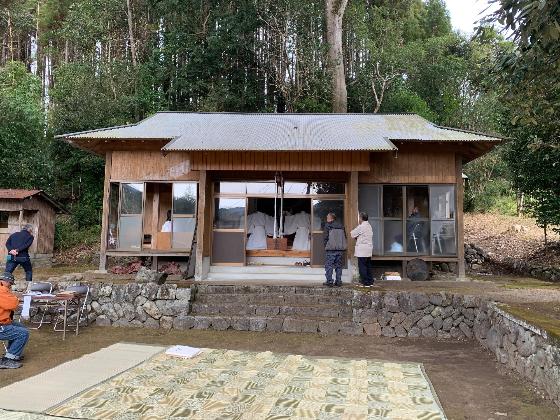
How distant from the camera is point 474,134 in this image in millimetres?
10617

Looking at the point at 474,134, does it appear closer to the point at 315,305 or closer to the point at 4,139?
the point at 315,305

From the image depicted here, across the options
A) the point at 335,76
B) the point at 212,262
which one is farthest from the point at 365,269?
the point at 335,76

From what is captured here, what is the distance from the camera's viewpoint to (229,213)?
1142 cm

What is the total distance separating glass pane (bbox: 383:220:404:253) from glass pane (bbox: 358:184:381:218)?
0.46 m

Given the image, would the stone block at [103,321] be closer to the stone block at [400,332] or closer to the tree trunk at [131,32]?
the stone block at [400,332]

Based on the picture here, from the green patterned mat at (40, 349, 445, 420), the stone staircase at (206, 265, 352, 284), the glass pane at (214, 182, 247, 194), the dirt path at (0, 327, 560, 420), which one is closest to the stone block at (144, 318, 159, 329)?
the dirt path at (0, 327, 560, 420)

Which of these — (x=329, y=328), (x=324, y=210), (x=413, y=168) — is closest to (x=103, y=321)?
(x=329, y=328)

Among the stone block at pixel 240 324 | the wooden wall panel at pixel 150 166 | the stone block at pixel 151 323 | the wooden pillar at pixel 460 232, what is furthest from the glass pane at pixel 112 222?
the wooden pillar at pixel 460 232

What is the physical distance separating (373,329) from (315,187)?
4.51m

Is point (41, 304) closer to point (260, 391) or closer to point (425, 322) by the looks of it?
point (260, 391)

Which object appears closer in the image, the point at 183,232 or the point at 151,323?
the point at 151,323

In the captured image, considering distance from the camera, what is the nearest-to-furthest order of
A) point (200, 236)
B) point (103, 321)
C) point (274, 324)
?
point (274, 324) → point (103, 321) → point (200, 236)

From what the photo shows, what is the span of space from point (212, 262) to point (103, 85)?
13471 millimetres

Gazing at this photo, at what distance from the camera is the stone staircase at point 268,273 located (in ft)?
34.9
